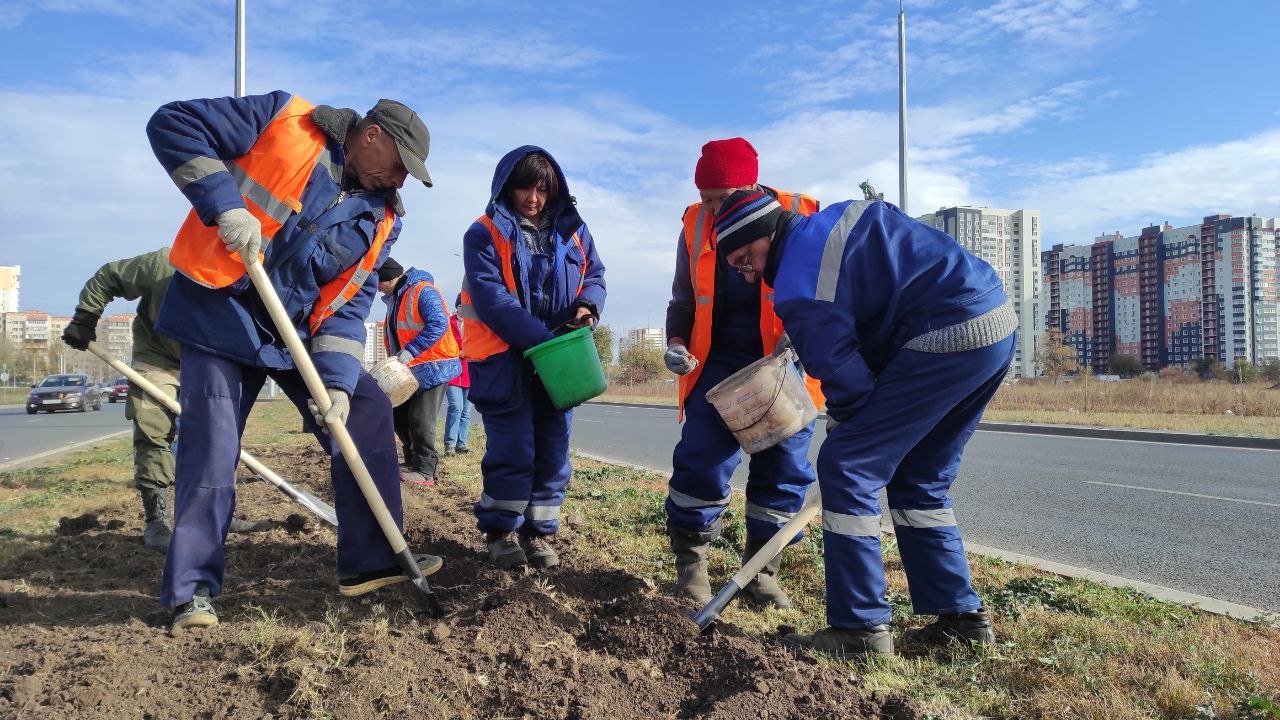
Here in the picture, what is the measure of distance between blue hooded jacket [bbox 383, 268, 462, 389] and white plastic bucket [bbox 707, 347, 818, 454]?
3.94 metres

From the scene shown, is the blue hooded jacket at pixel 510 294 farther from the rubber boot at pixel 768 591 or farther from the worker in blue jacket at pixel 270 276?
the rubber boot at pixel 768 591

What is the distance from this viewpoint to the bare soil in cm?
210

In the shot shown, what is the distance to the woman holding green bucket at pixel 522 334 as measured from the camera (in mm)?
3699

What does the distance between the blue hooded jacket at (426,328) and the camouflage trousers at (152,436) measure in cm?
202

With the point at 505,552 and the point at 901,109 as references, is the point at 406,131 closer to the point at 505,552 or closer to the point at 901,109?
the point at 505,552

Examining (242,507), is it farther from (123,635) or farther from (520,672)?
(520,672)

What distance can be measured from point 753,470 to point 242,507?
139 inches

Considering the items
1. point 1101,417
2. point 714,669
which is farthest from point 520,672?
point 1101,417

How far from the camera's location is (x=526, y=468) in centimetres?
372

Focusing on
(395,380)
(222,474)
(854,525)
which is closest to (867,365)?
(854,525)

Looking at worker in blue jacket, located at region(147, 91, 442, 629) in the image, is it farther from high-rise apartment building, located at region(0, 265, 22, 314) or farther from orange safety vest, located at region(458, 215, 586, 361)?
high-rise apartment building, located at region(0, 265, 22, 314)

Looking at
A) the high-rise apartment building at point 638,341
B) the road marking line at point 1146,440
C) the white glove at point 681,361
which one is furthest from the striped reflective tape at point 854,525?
the high-rise apartment building at point 638,341

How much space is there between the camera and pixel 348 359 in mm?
3189

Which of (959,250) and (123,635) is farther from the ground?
(959,250)
